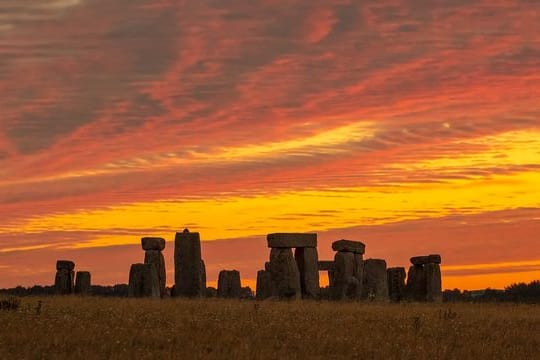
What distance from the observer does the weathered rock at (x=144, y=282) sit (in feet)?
151

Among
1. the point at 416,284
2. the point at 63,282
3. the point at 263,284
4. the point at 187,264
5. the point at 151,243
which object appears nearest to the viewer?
the point at 187,264

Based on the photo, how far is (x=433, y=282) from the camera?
177 ft

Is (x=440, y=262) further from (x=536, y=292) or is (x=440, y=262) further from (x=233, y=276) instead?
(x=536, y=292)

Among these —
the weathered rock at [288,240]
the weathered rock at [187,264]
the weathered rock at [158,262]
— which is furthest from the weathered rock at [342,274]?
the weathered rock at [158,262]

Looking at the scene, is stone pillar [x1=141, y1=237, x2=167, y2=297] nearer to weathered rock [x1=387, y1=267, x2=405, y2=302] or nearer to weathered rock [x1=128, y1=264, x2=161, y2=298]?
weathered rock [x1=128, y1=264, x2=161, y2=298]

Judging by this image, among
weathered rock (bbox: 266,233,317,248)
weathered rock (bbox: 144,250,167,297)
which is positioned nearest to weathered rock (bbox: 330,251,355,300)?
weathered rock (bbox: 266,233,317,248)

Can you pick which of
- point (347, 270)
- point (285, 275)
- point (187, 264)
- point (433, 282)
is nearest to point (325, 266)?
point (433, 282)

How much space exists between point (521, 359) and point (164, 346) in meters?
7.96

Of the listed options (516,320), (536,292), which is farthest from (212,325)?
(536,292)

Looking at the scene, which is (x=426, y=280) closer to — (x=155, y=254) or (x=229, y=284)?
(x=229, y=284)

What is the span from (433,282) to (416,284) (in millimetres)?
1150

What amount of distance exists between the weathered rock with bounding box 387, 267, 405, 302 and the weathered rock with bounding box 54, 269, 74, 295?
17.0 meters

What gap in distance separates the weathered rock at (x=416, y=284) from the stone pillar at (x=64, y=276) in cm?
1788

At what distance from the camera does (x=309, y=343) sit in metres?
25.0
